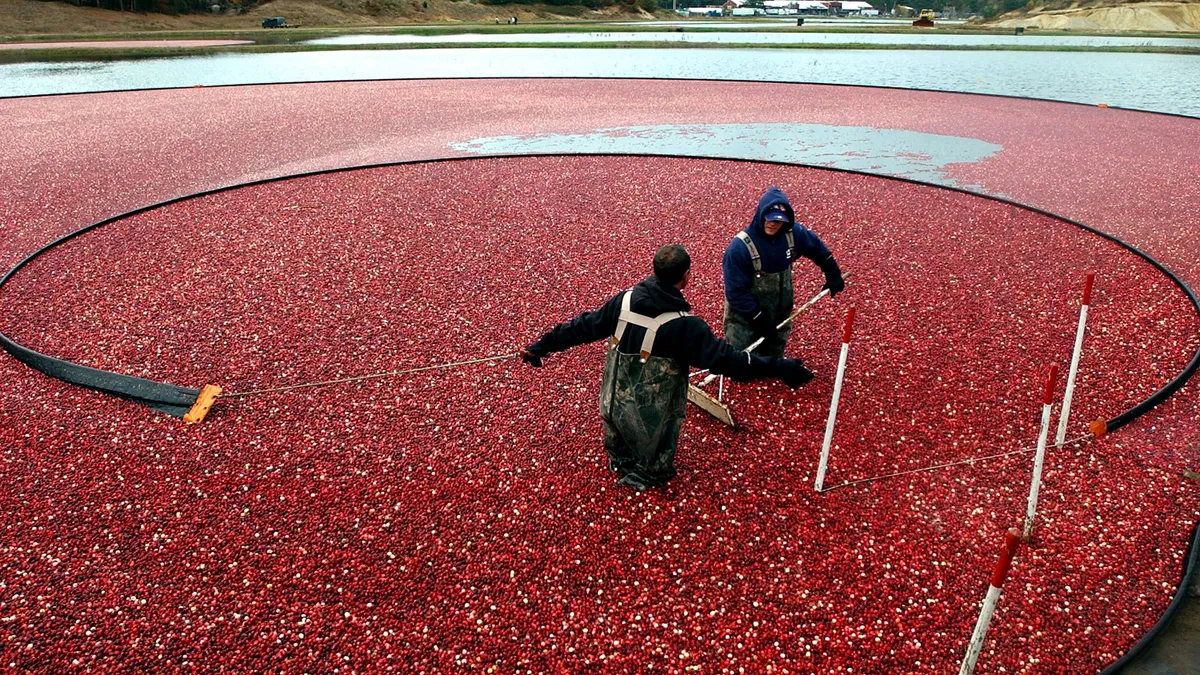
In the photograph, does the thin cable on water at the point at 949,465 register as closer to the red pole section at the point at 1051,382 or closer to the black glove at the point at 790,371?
the black glove at the point at 790,371

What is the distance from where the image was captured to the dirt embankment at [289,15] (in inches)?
2085

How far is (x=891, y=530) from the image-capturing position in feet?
15.7

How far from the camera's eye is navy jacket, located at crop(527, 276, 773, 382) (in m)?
4.51

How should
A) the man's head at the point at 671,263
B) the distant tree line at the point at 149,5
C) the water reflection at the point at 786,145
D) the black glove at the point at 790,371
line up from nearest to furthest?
1. the man's head at the point at 671,263
2. the black glove at the point at 790,371
3. the water reflection at the point at 786,145
4. the distant tree line at the point at 149,5

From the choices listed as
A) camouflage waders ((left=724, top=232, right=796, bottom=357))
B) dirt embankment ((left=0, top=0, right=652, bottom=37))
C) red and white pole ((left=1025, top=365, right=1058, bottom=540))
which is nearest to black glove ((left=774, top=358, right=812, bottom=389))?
camouflage waders ((left=724, top=232, right=796, bottom=357))

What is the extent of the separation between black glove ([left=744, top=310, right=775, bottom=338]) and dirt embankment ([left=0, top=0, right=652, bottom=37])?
62.1 meters

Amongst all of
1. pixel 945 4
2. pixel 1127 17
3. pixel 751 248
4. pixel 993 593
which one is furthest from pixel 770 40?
pixel 945 4

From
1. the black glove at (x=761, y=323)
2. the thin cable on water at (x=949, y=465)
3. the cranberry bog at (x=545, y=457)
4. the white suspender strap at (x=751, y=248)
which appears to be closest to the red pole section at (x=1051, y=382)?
the cranberry bog at (x=545, y=457)

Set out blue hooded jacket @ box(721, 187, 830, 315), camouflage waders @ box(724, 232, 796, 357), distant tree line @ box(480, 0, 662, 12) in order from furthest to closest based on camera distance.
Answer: distant tree line @ box(480, 0, 662, 12) → camouflage waders @ box(724, 232, 796, 357) → blue hooded jacket @ box(721, 187, 830, 315)

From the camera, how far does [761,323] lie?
590 cm

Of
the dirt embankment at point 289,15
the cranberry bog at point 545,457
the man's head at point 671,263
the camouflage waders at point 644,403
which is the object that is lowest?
the cranberry bog at point 545,457

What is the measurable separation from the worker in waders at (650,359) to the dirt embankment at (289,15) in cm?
6236

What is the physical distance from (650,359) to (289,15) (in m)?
75.0

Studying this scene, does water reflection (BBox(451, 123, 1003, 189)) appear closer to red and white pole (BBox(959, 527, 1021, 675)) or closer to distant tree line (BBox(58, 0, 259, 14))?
red and white pole (BBox(959, 527, 1021, 675))
